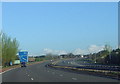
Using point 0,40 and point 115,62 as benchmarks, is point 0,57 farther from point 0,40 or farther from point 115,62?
point 115,62

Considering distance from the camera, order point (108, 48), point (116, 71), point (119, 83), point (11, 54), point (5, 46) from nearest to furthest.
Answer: point (119, 83)
point (116, 71)
point (5, 46)
point (11, 54)
point (108, 48)

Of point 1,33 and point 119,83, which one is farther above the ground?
point 1,33

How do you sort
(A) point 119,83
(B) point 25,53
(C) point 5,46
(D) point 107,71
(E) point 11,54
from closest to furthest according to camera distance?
(A) point 119,83
(D) point 107,71
(B) point 25,53
(C) point 5,46
(E) point 11,54

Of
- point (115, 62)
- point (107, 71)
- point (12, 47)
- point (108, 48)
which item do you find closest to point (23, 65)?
point (12, 47)

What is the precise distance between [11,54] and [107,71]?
6147 centimetres

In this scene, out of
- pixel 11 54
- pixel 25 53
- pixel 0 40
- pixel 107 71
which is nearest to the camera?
pixel 107 71

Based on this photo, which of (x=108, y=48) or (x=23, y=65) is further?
(x=108, y=48)

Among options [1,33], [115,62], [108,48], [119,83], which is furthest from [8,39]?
[119,83]

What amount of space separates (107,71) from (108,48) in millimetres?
92008

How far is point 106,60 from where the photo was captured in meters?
97.7

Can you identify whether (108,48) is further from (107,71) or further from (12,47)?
(107,71)

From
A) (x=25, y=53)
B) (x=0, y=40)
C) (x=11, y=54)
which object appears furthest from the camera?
(x=11, y=54)

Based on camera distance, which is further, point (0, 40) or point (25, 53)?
point (0, 40)

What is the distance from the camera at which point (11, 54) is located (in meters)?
93.4
